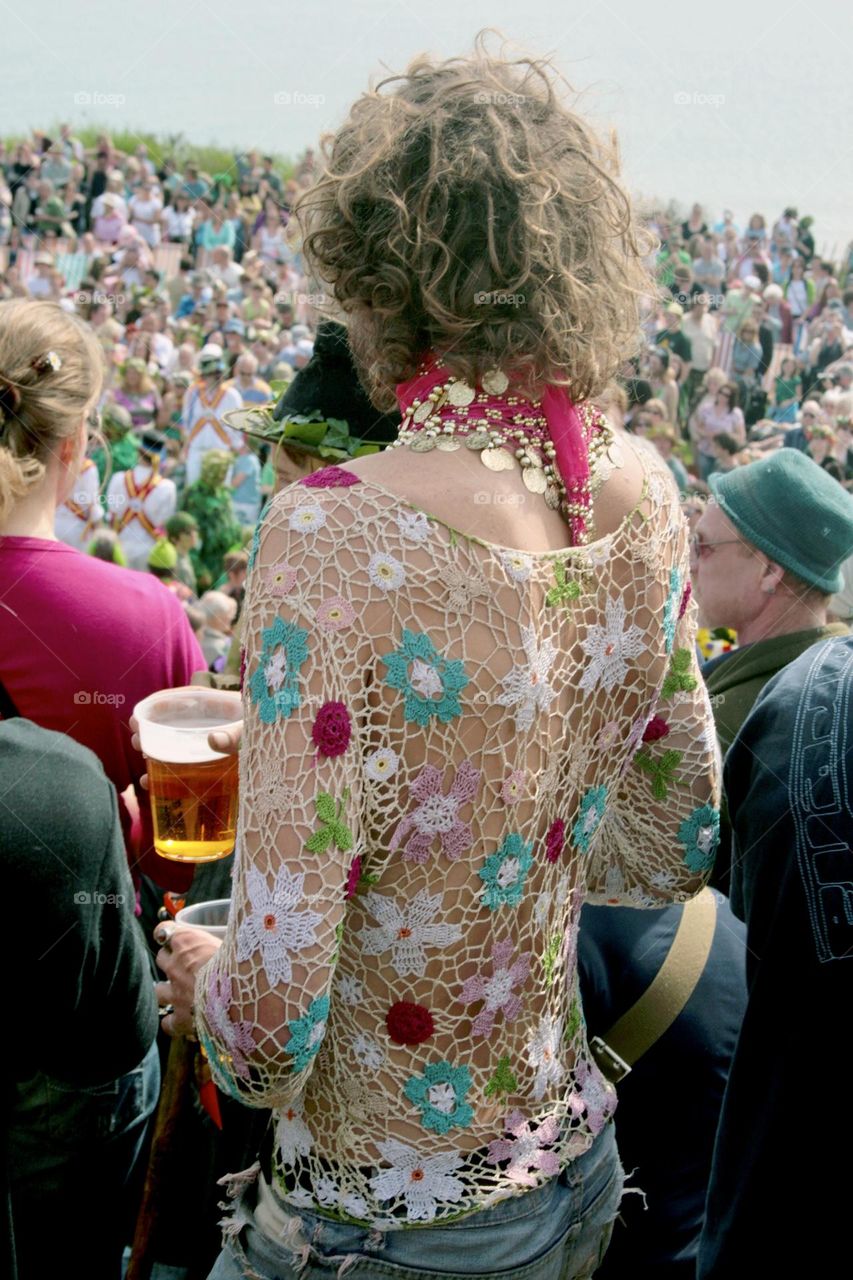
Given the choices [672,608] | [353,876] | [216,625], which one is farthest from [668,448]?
[353,876]

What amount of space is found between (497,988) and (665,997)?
70 cm

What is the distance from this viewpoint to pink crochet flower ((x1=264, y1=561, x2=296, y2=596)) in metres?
1.15

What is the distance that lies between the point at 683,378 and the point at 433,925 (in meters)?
10.5

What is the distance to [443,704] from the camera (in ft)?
3.91

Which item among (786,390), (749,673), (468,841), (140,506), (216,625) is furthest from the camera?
(786,390)

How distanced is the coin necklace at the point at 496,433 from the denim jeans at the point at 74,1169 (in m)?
1.11

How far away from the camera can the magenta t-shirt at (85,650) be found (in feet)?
6.98

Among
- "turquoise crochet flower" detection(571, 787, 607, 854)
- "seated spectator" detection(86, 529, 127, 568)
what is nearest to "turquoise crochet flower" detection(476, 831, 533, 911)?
"turquoise crochet flower" detection(571, 787, 607, 854)

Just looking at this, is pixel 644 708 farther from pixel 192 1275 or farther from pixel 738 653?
pixel 738 653

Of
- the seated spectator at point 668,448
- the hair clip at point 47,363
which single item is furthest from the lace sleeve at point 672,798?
the seated spectator at point 668,448

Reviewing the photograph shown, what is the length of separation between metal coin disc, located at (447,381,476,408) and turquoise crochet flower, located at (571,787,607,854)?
423 millimetres

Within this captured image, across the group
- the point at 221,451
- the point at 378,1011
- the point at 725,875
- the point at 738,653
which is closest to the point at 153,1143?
the point at 378,1011

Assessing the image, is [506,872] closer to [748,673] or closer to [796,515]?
[748,673]

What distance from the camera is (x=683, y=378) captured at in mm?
11258
